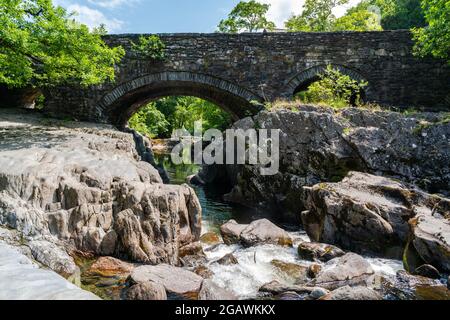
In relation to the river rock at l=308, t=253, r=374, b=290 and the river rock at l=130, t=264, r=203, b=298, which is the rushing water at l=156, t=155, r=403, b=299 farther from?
the river rock at l=130, t=264, r=203, b=298

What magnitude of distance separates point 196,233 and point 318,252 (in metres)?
2.57

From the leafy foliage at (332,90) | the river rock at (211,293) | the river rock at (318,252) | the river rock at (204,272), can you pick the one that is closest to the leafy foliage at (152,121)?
the leafy foliage at (332,90)

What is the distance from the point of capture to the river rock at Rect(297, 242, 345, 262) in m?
6.32

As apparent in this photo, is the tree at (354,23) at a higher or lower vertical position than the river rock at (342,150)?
higher

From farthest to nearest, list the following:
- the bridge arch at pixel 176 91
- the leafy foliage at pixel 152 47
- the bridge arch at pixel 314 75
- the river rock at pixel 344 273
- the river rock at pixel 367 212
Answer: the bridge arch at pixel 176 91 → the leafy foliage at pixel 152 47 → the bridge arch at pixel 314 75 → the river rock at pixel 367 212 → the river rock at pixel 344 273

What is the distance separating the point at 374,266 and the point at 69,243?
563 cm

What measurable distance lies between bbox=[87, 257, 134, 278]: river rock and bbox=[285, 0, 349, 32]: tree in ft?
90.8

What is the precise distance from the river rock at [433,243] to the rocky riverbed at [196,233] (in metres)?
0.02

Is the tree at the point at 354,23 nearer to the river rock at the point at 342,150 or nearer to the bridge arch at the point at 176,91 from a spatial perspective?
the bridge arch at the point at 176,91

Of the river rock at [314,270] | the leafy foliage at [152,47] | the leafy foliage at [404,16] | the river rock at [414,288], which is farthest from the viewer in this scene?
the leafy foliage at [404,16]

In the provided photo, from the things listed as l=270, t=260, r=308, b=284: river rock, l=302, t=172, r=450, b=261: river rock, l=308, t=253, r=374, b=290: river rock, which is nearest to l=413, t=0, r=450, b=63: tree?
l=302, t=172, r=450, b=261: river rock

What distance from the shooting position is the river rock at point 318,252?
6.32 metres
